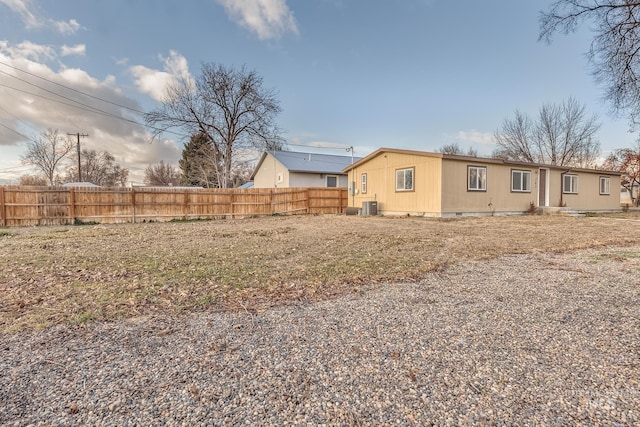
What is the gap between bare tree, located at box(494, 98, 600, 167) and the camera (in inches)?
1123

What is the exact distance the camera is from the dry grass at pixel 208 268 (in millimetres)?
3154

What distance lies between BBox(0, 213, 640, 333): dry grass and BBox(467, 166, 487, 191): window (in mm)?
6166

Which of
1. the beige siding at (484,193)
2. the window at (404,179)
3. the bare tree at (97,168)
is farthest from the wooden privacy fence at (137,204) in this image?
the bare tree at (97,168)

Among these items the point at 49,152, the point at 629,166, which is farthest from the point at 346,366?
the point at 49,152

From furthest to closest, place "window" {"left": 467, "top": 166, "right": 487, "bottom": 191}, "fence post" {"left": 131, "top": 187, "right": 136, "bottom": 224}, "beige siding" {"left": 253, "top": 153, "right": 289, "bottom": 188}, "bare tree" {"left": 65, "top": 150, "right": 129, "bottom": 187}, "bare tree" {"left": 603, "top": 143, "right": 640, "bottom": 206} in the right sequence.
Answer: "bare tree" {"left": 65, "top": 150, "right": 129, "bottom": 187}, "bare tree" {"left": 603, "top": 143, "right": 640, "bottom": 206}, "beige siding" {"left": 253, "top": 153, "right": 289, "bottom": 188}, "fence post" {"left": 131, "top": 187, "right": 136, "bottom": 224}, "window" {"left": 467, "top": 166, "right": 487, "bottom": 191}

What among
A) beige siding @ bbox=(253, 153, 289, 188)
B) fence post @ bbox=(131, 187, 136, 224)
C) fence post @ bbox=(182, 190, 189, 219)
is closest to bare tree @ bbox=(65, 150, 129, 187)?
beige siding @ bbox=(253, 153, 289, 188)

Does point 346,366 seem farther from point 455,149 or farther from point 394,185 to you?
point 455,149

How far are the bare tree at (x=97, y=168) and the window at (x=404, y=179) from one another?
43150mm

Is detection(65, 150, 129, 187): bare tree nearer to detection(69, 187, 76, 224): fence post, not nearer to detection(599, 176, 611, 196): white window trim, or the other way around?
detection(69, 187, 76, 224): fence post

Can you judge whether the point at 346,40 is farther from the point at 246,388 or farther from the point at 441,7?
the point at 246,388

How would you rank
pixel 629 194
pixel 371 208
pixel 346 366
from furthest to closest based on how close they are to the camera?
pixel 629 194 → pixel 371 208 → pixel 346 366

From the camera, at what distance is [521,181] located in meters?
15.5

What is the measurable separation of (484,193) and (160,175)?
52.9 metres

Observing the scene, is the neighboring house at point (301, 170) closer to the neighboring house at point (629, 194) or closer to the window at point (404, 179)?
the window at point (404, 179)
